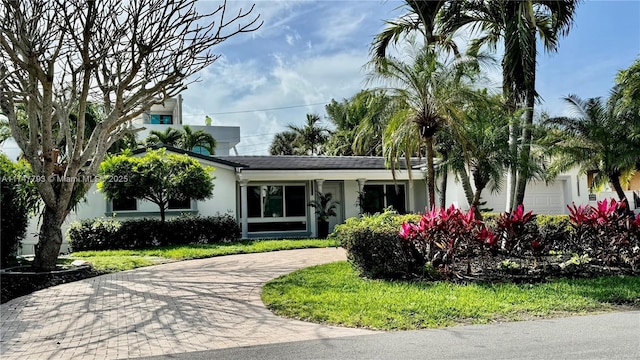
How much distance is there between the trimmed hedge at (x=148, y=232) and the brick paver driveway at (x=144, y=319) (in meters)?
A: 6.78

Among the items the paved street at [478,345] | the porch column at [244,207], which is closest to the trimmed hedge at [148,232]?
the porch column at [244,207]

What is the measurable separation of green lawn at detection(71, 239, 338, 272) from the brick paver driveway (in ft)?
5.67

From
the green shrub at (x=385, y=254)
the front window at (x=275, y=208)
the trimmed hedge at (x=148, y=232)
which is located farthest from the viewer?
the front window at (x=275, y=208)

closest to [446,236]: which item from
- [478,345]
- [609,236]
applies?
[609,236]

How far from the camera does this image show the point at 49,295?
28.2ft

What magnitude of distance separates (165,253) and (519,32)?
37.7 feet

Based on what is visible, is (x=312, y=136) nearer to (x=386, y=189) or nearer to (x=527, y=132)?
(x=386, y=189)

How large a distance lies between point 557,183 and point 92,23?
20483 mm

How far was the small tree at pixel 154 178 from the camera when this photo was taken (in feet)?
54.3

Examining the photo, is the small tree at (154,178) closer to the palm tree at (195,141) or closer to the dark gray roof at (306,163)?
the dark gray roof at (306,163)

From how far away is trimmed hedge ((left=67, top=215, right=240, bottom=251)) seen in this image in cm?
1681

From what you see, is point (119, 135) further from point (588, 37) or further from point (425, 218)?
point (588, 37)

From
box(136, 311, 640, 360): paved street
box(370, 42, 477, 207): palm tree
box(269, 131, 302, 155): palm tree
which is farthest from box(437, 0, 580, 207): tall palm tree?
box(269, 131, 302, 155): palm tree

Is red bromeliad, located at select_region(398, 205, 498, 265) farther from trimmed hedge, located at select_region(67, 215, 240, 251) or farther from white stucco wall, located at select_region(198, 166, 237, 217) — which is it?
white stucco wall, located at select_region(198, 166, 237, 217)
